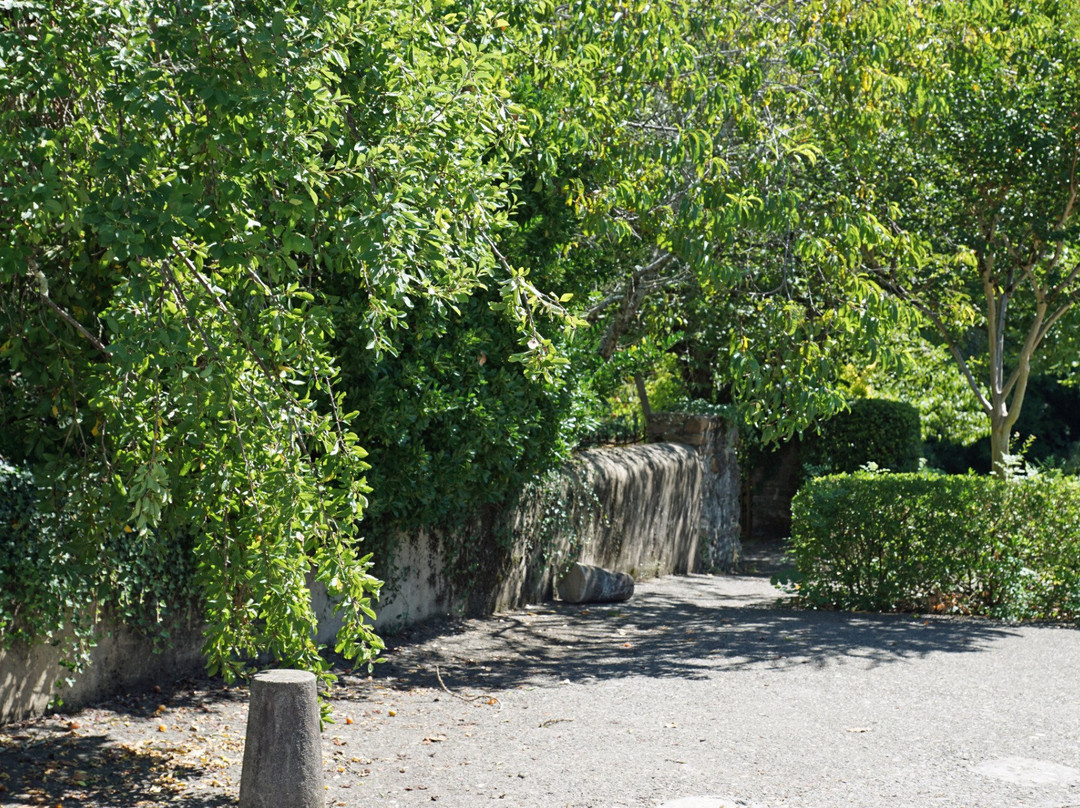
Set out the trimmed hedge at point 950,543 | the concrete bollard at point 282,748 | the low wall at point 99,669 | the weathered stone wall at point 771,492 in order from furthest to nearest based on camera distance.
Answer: the weathered stone wall at point 771,492
the trimmed hedge at point 950,543
the low wall at point 99,669
the concrete bollard at point 282,748

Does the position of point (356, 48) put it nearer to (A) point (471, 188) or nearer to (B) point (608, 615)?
(A) point (471, 188)

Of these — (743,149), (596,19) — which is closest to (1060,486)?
(743,149)

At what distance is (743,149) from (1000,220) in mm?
3239

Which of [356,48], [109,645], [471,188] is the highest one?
[356,48]

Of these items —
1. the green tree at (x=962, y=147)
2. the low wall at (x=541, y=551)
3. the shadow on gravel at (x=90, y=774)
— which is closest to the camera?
the shadow on gravel at (x=90, y=774)

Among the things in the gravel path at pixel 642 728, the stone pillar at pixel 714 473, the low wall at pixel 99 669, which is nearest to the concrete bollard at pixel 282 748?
the gravel path at pixel 642 728

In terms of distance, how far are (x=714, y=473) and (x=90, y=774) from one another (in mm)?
10385

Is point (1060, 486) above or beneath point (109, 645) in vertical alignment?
above

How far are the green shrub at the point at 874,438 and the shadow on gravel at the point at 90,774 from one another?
13.3 metres

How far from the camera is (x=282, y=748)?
4750 mm

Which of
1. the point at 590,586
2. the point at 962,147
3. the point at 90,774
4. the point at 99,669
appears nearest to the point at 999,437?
the point at 962,147

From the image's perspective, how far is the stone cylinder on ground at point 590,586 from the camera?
1088cm

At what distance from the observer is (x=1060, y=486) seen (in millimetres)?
10188

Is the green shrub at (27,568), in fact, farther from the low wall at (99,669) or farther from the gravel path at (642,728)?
the gravel path at (642,728)
